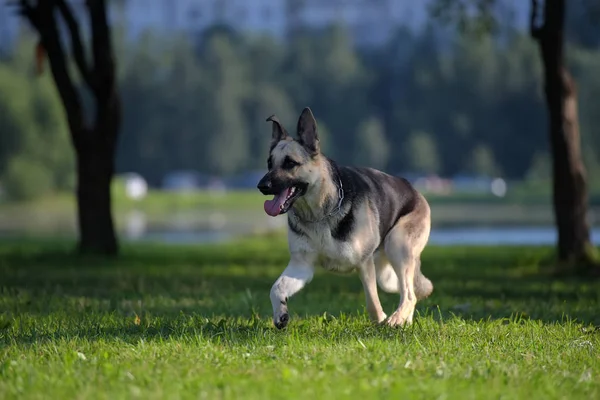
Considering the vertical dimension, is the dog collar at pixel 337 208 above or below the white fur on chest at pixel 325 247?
above

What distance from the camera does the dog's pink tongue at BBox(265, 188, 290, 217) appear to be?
7789 mm

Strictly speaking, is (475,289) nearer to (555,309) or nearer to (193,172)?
(555,309)

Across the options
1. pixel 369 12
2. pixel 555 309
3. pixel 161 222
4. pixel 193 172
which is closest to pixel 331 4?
pixel 369 12

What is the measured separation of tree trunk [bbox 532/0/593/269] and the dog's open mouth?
29.3 ft

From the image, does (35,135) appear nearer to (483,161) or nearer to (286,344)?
(483,161)

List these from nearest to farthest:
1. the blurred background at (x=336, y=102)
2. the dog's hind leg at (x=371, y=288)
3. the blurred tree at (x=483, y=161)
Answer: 1. the dog's hind leg at (x=371, y=288)
2. the blurred background at (x=336, y=102)
3. the blurred tree at (x=483, y=161)

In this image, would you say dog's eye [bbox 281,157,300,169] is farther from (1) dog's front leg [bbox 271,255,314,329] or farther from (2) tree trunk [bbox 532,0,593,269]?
(2) tree trunk [bbox 532,0,593,269]

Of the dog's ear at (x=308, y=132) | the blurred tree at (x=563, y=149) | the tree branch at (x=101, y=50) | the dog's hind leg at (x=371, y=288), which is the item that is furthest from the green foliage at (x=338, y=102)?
the dog's ear at (x=308, y=132)

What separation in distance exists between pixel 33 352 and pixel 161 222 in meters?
39.6

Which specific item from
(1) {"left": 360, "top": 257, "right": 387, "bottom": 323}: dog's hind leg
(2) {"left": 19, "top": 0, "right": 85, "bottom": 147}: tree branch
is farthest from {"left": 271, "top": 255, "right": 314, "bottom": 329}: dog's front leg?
(2) {"left": 19, "top": 0, "right": 85, "bottom": 147}: tree branch

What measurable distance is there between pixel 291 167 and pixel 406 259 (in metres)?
1.37

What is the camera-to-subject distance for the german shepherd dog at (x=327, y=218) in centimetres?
800

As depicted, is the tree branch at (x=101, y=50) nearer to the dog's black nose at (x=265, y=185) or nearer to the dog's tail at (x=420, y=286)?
the dog's tail at (x=420, y=286)

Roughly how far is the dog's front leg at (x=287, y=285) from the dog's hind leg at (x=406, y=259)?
3.00ft
